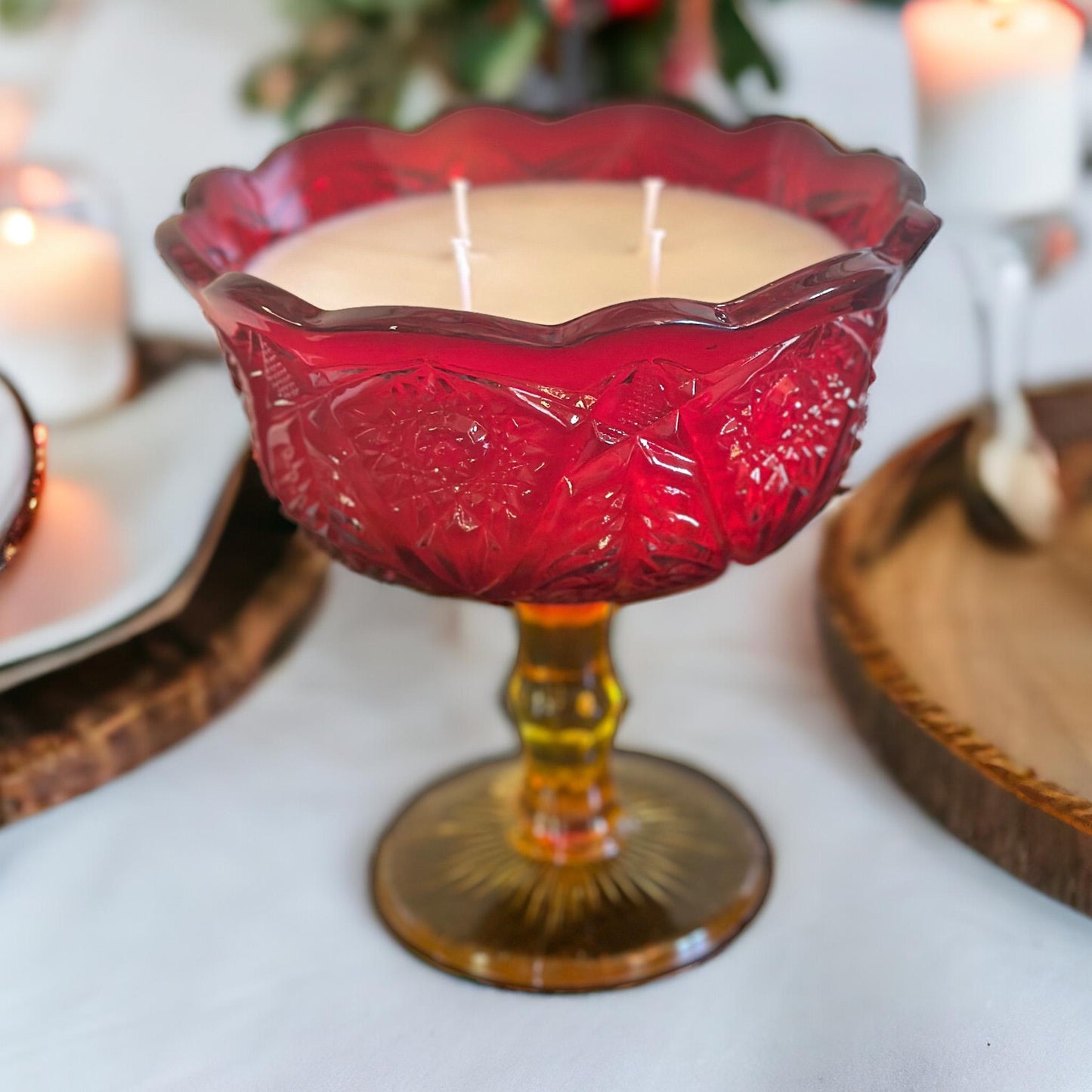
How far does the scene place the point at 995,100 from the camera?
438mm

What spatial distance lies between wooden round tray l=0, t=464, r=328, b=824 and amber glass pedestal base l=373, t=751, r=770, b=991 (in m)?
0.08

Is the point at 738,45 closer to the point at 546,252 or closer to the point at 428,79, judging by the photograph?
the point at 428,79

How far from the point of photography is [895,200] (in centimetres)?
31

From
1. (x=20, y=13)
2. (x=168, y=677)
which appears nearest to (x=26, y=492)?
(x=168, y=677)

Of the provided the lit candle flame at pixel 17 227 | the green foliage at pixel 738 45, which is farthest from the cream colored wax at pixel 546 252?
the green foliage at pixel 738 45

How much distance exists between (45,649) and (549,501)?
0.18m

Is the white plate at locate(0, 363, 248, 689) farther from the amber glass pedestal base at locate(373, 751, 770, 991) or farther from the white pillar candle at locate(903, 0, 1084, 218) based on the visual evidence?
the white pillar candle at locate(903, 0, 1084, 218)

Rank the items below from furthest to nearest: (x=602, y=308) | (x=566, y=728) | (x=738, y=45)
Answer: (x=738, y=45), (x=566, y=728), (x=602, y=308)

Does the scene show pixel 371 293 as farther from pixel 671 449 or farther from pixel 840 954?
pixel 840 954

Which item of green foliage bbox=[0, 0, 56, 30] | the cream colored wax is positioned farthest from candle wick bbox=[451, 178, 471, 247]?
green foliage bbox=[0, 0, 56, 30]

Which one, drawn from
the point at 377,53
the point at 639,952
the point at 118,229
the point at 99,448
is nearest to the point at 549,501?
the point at 639,952

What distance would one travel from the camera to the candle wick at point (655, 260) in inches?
12.3

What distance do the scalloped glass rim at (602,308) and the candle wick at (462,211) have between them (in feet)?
0.16

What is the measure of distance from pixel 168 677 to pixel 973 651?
0.85 ft
